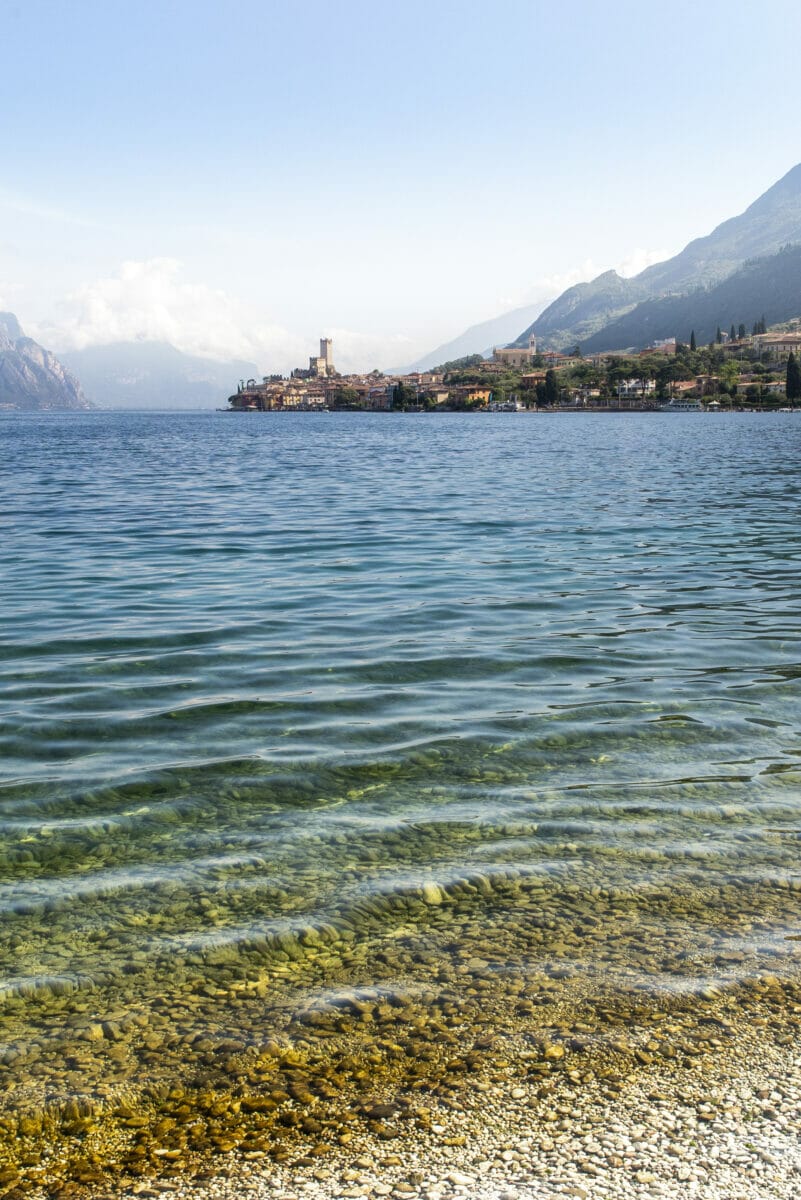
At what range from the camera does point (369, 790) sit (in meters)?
7.20

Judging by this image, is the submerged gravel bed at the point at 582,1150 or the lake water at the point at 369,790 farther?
the lake water at the point at 369,790

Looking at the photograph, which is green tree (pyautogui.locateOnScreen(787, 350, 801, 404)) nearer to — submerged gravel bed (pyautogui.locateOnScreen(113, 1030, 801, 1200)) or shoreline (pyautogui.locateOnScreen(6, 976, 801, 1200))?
shoreline (pyautogui.locateOnScreen(6, 976, 801, 1200))

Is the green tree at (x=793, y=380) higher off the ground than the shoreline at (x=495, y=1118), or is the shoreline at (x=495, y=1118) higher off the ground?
the green tree at (x=793, y=380)

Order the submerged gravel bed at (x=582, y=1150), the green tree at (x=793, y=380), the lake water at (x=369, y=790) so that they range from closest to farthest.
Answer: the submerged gravel bed at (x=582, y=1150) < the lake water at (x=369, y=790) < the green tree at (x=793, y=380)

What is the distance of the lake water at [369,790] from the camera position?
4.70 metres

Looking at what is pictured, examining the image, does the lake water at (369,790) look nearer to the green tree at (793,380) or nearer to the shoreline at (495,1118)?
the shoreline at (495,1118)

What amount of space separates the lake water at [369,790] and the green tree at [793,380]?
164540mm

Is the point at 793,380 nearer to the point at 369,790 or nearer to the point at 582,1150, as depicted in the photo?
the point at 369,790

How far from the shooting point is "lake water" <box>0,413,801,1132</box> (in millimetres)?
4703

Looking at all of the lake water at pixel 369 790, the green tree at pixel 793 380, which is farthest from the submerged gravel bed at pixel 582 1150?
the green tree at pixel 793 380

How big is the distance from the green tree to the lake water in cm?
16454

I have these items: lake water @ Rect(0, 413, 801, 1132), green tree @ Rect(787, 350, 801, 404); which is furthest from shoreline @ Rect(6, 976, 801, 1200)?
green tree @ Rect(787, 350, 801, 404)

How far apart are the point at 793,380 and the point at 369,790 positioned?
17969cm

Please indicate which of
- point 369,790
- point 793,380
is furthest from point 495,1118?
point 793,380
